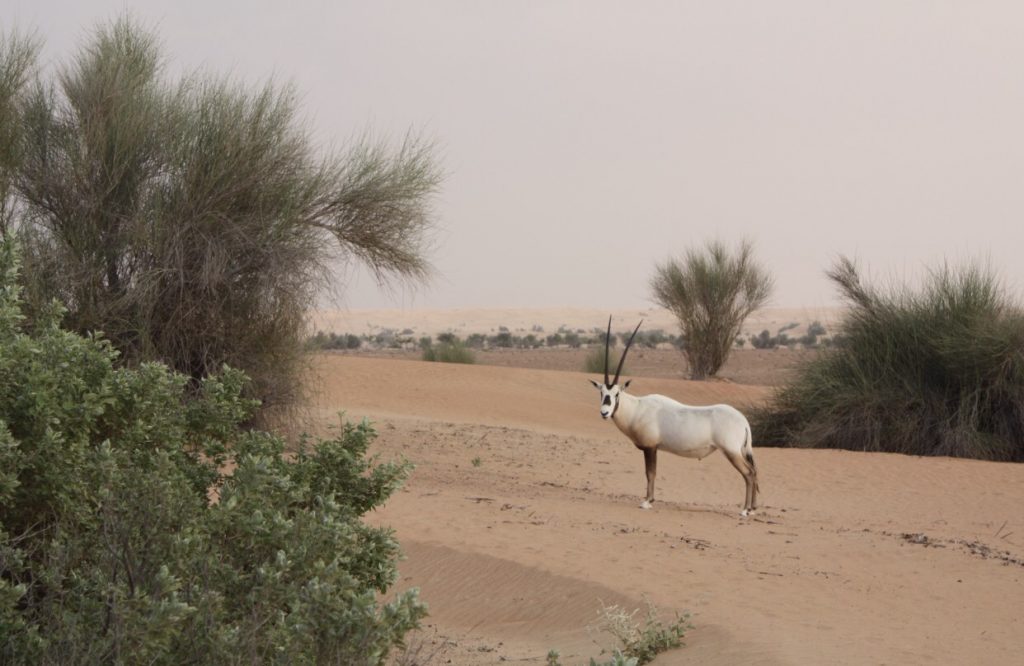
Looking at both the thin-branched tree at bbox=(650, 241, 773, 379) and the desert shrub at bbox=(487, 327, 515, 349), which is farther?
the desert shrub at bbox=(487, 327, 515, 349)

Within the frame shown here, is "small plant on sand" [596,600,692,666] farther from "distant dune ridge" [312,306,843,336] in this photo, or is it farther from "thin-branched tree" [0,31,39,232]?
"distant dune ridge" [312,306,843,336]

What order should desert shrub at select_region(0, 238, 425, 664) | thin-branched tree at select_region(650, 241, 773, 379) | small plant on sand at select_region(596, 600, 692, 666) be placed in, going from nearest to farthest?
1. desert shrub at select_region(0, 238, 425, 664)
2. small plant on sand at select_region(596, 600, 692, 666)
3. thin-branched tree at select_region(650, 241, 773, 379)

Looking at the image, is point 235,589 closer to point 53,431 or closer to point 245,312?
point 53,431

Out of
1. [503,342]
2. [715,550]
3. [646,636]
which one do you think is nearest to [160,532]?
[646,636]

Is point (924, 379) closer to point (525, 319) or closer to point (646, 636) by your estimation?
point (646, 636)

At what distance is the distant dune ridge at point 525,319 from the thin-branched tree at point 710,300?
6205 centimetres

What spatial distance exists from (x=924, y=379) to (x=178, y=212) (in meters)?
13.2

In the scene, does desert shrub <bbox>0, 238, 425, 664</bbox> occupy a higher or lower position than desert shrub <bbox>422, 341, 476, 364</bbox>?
lower

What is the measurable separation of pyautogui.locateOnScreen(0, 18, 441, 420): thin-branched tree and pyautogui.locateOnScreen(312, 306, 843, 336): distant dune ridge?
274 ft

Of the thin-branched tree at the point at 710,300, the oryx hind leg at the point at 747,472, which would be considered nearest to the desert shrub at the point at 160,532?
the oryx hind leg at the point at 747,472

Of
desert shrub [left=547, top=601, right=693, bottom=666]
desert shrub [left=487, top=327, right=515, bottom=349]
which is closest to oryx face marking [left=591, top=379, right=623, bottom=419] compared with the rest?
desert shrub [left=547, top=601, right=693, bottom=666]

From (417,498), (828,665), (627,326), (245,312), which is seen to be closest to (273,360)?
(245,312)

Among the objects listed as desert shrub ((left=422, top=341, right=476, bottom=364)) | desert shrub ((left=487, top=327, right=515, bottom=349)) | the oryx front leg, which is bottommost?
the oryx front leg

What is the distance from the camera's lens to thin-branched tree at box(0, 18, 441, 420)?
14.5 metres
